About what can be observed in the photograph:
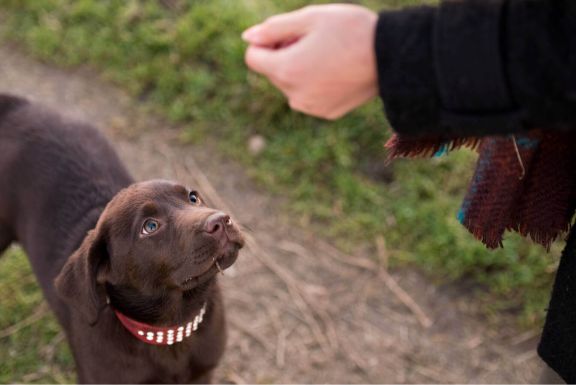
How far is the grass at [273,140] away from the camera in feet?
11.7

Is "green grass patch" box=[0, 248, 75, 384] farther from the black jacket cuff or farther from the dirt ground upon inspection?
the black jacket cuff

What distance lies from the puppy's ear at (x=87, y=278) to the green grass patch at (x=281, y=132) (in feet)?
5.80

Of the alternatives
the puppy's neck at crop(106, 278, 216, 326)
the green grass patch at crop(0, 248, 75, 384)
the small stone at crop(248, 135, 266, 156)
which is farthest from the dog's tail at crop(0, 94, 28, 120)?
the small stone at crop(248, 135, 266, 156)

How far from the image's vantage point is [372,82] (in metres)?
1.35

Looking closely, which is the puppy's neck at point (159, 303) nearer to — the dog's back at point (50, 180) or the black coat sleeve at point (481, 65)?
the dog's back at point (50, 180)

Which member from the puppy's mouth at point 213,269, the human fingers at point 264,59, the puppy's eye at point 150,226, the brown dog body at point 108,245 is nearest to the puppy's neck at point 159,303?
the brown dog body at point 108,245

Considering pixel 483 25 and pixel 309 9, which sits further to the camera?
pixel 309 9

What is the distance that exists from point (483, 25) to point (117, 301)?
1677 millimetres

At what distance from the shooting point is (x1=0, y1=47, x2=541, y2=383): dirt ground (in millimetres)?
3273

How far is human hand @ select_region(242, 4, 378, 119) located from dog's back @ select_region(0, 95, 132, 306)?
5.01 feet

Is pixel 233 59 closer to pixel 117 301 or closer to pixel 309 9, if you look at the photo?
pixel 117 301

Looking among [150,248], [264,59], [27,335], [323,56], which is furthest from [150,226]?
[27,335]

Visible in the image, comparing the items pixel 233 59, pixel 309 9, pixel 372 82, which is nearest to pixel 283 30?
pixel 309 9

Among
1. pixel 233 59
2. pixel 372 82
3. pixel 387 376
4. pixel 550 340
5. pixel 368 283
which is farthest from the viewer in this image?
pixel 233 59
